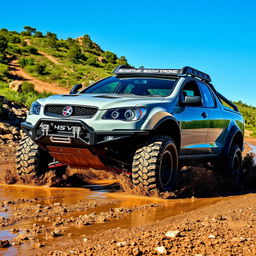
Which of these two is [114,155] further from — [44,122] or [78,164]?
[44,122]

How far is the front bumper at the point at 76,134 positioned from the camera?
5492 mm

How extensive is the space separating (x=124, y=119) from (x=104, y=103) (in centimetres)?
32

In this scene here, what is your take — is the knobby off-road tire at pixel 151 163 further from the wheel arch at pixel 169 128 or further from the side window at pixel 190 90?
the side window at pixel 190 90

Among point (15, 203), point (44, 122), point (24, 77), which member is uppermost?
point (24, 77)

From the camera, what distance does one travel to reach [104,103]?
5.64 m

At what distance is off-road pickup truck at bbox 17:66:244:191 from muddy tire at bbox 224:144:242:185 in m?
0.89

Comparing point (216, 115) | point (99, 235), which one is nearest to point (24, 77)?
point (216, 115)

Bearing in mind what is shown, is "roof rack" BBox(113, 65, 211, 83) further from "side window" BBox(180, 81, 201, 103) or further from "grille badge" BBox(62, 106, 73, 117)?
Answer: "grille badge" BBox(62, 106, 73, 117)

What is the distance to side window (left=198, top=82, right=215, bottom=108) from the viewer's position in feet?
25.4

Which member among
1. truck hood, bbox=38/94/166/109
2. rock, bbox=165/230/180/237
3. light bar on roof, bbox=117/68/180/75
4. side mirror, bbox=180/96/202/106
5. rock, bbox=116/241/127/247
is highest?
light bar on roof, bbox=117/68/180/75

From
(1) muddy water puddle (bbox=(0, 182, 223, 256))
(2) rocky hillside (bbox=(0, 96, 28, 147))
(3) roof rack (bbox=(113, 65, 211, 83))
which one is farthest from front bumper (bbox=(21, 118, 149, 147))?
(2) rocky hillside (bbox=(0, 96, 28, 147))

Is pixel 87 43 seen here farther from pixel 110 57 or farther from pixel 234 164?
pixel 234 164

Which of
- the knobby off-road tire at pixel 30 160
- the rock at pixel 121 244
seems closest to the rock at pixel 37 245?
the rock at pixel 121 244

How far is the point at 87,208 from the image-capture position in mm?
4934
